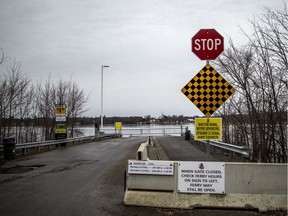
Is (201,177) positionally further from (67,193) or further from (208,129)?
(67,193)

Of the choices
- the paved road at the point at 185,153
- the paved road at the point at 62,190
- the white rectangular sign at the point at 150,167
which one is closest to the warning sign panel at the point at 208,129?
the white rectangular sign at the point at 150,167

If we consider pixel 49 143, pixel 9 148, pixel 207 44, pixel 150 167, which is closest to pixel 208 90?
pixel 207 44

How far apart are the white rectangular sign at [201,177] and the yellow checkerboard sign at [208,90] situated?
1.24m

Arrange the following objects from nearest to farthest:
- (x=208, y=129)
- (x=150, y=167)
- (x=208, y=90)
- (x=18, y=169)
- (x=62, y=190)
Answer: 1. (x=150, y=167)
2. (x=208, y=129)
3. (x=208, y=90)
4. (x=62, y=190)
5. (x=18, y=169)

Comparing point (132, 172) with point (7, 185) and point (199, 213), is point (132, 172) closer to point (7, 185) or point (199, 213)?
point (199, 213)

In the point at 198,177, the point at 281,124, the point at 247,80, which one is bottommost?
the point at 198,177

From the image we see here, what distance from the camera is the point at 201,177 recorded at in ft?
19.5

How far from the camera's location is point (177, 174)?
6016mm

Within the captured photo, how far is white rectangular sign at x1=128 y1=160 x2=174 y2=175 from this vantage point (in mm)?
6031

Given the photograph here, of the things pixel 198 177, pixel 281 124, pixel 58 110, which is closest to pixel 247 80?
pixel 281 124

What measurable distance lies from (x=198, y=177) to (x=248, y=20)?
28.8ft

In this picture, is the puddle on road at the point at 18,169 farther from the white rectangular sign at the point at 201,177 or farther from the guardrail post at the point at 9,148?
the white rectangular sign at the point at 201,177

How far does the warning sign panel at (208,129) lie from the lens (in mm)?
6211

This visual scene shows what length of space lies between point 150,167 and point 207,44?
3.29 meters
